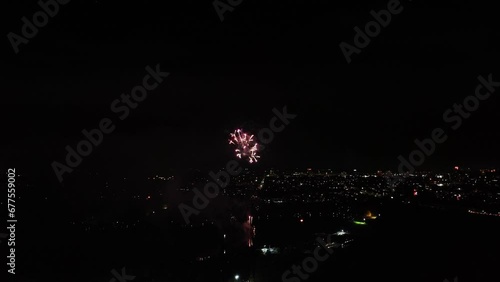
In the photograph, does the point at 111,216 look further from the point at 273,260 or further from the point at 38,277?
the point at 273,260

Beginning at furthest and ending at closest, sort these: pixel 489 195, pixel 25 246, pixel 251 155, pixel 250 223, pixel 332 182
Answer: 1. pixel 332 182
2. pixel 250 223
3. pixel 489 195
4. pixel 25 246
5. pixel 251 155

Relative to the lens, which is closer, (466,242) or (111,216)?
(466,242)

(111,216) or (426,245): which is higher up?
(111,216)

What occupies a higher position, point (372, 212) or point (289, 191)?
point (289, 191)

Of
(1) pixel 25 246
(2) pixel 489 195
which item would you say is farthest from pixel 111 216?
(2) pixel 489 195

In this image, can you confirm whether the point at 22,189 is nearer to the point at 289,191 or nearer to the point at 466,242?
the point at 289,191

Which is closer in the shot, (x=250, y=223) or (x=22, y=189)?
(x=250, y=223)

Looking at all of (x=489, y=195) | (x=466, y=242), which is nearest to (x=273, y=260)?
(x=466, y=242)

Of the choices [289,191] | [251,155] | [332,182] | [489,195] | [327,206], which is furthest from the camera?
[332,182]

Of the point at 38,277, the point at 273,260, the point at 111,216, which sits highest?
the point at 111,216

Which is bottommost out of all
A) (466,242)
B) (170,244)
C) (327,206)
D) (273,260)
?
(466,242)
